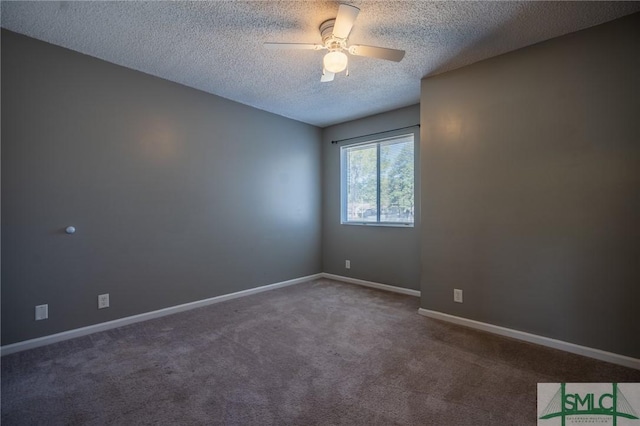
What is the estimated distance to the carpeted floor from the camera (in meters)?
1.69

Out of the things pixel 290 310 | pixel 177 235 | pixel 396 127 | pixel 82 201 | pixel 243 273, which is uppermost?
pixel 396 127

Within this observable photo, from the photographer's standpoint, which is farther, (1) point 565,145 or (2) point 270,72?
(2) point 270,72

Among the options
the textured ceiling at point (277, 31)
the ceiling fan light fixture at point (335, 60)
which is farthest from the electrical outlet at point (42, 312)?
the ceiling fan light fixture at point (335, 60)

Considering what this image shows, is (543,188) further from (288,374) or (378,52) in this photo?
(288,374)

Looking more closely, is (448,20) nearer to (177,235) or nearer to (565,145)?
(565,145)

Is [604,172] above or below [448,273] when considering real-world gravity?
above

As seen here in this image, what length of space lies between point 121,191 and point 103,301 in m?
1.05

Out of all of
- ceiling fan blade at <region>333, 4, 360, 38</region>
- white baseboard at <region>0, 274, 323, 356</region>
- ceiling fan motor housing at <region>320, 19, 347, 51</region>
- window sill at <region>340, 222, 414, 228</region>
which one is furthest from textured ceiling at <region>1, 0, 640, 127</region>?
white baseboard at <region>0, 274, 323, 356</region>

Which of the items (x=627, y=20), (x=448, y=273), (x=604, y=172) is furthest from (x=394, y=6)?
(x=448, y=273)

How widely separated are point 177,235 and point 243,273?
1011 millimetres

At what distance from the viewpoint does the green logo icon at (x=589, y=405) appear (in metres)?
1.66

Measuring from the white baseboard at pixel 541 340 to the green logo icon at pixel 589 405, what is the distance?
16.7 inches

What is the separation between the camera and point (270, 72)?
3.09 m

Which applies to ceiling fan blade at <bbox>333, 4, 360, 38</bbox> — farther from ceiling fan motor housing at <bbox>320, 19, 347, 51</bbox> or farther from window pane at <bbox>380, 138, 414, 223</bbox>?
window pane at <bbox>380, 138, 414, 223</bbox>
